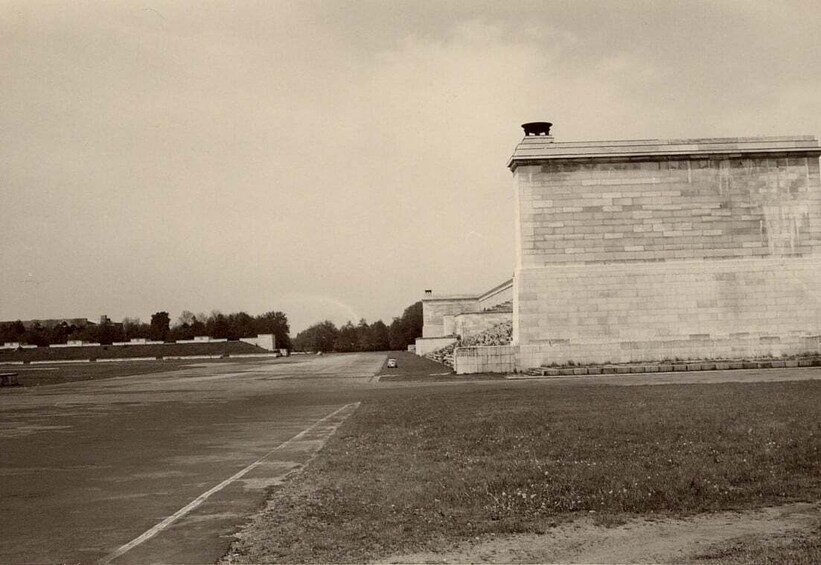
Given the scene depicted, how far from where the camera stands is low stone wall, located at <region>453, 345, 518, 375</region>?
3706 cm

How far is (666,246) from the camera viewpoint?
1459 inches

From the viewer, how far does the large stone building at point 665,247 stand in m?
36.6

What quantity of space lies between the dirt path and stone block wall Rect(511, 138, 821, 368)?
29160 millimetres

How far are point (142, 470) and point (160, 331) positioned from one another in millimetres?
166381

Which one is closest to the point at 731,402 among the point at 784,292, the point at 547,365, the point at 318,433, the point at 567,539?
the point at 318,433

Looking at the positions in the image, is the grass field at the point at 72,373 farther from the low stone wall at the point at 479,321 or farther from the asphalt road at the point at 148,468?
the low stone wall at the point at 479,321

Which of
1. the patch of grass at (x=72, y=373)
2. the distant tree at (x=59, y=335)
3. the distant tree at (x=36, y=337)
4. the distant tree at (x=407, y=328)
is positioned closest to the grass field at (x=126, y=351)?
the distant tree at (x=36, y=337)

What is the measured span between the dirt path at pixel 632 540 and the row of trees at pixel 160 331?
161 meters

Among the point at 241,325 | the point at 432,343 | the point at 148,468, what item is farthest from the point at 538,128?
the point at 241,325

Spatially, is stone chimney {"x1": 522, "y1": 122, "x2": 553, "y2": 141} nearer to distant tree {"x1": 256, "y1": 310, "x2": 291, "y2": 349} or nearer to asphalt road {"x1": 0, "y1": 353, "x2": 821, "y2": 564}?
asphalt road {"x1": 0, "y1": 353, "x2": 821, "y2": 564}

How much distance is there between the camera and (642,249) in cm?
3700

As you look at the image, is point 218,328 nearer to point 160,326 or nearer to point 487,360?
point 160,326

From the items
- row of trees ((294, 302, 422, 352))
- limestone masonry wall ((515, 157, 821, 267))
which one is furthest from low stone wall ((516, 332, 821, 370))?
row of trees ((294, 302, 422, 352))

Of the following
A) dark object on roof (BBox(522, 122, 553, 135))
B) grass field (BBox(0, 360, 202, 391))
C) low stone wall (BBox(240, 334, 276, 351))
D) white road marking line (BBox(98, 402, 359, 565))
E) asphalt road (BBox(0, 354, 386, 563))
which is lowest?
grass field (BBox(0, 360, 202, 391))
